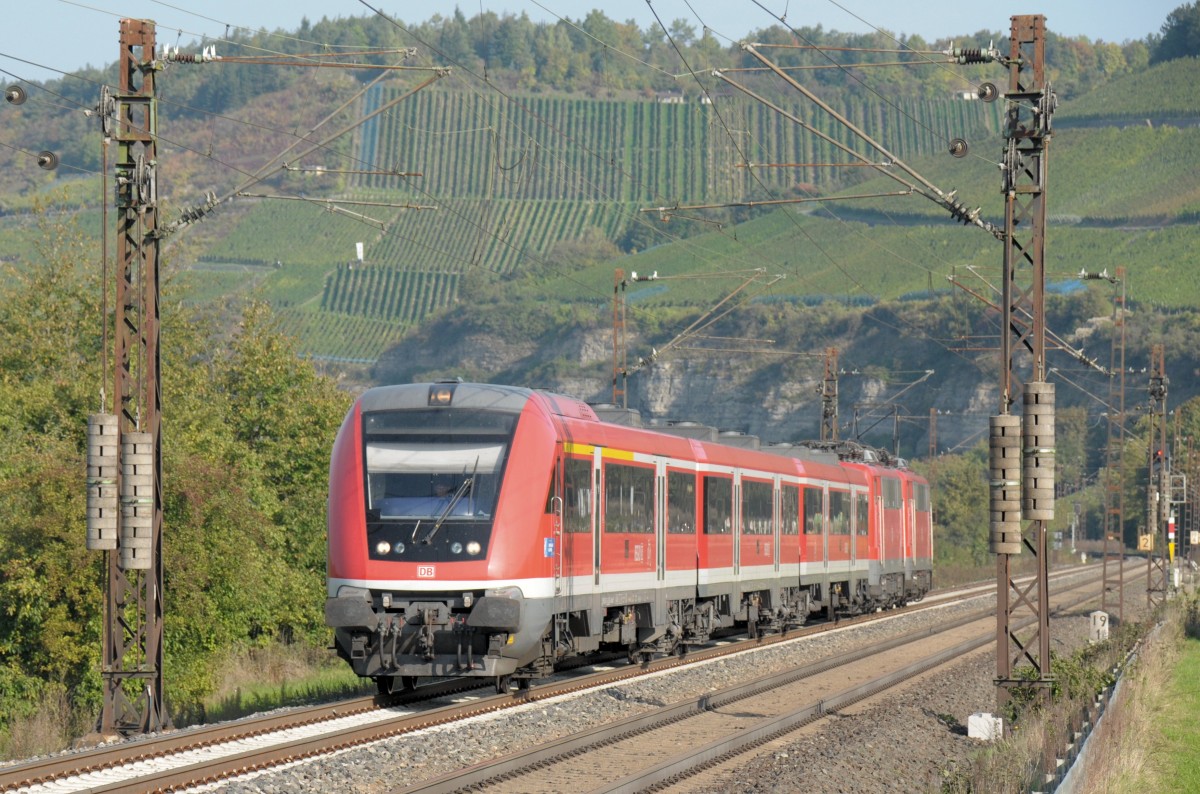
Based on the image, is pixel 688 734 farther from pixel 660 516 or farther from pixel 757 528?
pixel 757 528

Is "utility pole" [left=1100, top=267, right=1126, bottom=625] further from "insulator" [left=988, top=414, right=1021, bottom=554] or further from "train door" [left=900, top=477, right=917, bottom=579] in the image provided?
"insulator" [left=988, top=414, right=1021, bottom=554]

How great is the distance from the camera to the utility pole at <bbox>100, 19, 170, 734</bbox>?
63.0 feet

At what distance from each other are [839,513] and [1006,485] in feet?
63.8

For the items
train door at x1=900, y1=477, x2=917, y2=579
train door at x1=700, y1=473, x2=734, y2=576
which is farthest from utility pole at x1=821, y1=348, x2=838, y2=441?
train door at x1=700, y1=473, x2=734, y2=576

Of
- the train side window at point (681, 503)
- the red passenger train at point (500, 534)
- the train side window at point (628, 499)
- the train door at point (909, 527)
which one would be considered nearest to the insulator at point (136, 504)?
→ the red passenger train at point (500, 534)

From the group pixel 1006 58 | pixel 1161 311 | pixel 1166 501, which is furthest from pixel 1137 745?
pixel 1161 311

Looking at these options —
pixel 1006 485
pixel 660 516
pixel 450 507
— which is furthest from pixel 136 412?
pixel 1006 485

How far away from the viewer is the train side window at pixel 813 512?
35781mm

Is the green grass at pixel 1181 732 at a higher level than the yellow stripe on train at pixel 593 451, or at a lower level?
lower

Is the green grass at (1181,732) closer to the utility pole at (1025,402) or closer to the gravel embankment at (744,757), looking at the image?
the utility pole at (1025,402)

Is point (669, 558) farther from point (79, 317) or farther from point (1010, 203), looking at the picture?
point (79, 317)

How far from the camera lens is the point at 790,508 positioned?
112 feet

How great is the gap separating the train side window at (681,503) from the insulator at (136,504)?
8.60m

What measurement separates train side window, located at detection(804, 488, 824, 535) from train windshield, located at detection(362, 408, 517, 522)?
1687 centimetres
